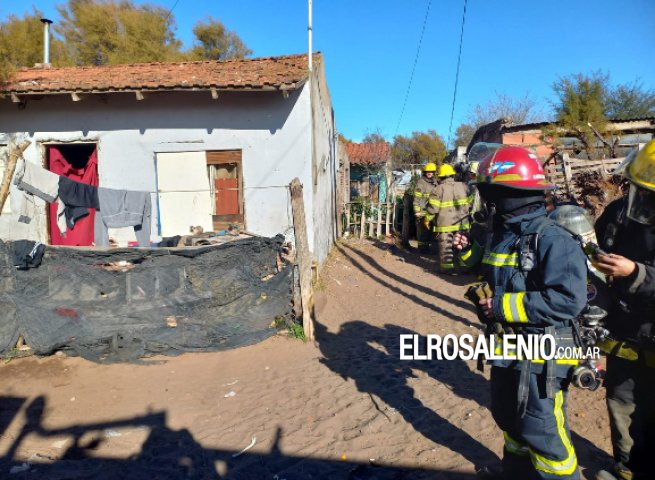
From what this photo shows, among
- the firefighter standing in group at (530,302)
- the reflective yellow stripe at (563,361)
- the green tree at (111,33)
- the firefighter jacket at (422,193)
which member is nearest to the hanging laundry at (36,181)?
the firefighter standing in group at (530,302)

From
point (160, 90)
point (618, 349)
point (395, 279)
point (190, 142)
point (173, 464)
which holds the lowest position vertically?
point (173, 464)

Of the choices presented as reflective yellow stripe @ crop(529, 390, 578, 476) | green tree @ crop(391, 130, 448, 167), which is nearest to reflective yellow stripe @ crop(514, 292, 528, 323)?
reflective yellow stripe @ crop(529, 390, 578, 476)

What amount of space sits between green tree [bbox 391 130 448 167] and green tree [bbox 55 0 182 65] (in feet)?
67.8

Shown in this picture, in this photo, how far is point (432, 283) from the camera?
28.0ft

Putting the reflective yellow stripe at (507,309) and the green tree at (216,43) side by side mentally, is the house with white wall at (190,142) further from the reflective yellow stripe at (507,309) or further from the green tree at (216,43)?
the green tree at (216,43)

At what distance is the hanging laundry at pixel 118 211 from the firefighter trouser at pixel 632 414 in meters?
6.72

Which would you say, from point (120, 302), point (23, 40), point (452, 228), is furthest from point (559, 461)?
point (23, 40)

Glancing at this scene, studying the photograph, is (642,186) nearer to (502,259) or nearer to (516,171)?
(516,171)

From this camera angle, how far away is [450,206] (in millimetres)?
8086

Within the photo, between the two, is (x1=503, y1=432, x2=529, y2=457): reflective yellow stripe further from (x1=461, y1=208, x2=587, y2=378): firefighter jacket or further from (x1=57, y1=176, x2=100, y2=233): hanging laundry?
(x1=57, y1=176, x2=100, y2=233): hanging laundry

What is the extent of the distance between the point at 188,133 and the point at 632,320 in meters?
7.94

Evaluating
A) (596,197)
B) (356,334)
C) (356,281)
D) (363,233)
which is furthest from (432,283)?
(363,233)

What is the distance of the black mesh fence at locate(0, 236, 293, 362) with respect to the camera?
204 inches

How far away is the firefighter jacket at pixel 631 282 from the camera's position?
92.0 inches
